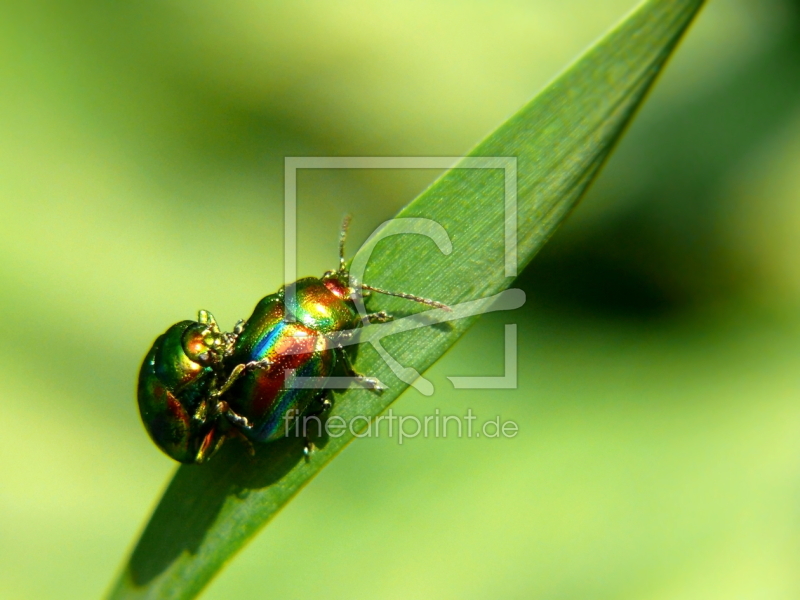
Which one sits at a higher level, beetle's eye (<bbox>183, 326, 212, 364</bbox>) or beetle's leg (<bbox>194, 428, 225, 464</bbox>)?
beetle's eye (<bbox>183, 326, 212, 364</bbox>)

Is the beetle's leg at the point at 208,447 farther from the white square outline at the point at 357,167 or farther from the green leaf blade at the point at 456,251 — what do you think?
the white square outline at the point at 357,167

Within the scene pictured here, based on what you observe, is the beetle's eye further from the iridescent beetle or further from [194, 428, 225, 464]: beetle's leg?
[194, 428, 225, 464]: beetle's leg

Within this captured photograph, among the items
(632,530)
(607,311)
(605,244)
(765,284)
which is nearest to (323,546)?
(632,530)

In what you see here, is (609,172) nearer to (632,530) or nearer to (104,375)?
(632,530)

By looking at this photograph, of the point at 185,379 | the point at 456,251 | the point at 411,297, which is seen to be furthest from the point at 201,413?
the point at 456,251

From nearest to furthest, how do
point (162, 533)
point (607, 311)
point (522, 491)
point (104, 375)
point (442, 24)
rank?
point (162, 533)
point (522, 491)
point (104, 375)
point (607, 311)
point (442, 24)

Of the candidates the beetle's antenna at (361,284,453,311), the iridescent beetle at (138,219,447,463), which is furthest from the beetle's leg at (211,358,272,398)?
the beetle's antenna at (361,284,453,311)
